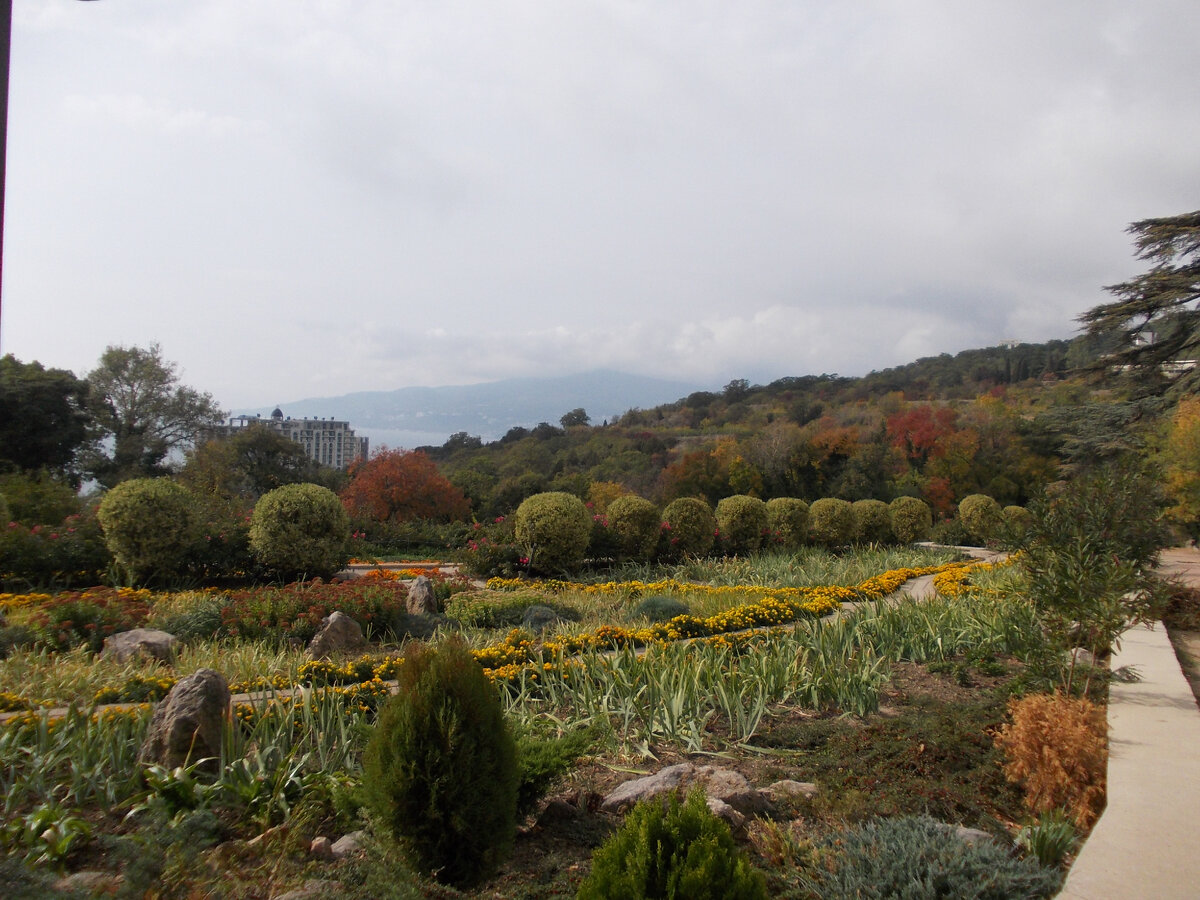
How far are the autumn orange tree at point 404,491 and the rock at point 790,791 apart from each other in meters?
16.5

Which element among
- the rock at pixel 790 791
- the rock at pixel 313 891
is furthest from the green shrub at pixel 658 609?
the rock at pixel 313 891

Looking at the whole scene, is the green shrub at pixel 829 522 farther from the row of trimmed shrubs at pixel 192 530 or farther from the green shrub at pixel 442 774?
the green shrub at pixel 442 774

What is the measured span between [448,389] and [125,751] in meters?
129

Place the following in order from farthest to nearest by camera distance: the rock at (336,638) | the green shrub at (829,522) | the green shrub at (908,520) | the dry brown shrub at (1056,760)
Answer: the green shrub at (908,520) < the green shrub at (829,522) < the rock at (336,638) < the dry brown shrub at (1056,760)

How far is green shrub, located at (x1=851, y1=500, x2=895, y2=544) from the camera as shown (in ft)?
59.8

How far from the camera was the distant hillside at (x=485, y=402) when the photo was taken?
8294cm

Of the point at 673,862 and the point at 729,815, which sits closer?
the point at 673,862

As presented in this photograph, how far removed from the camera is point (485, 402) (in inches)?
4291

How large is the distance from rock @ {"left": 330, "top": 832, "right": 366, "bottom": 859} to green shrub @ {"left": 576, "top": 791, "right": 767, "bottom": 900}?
115 centimetres

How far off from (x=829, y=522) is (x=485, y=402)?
312ft

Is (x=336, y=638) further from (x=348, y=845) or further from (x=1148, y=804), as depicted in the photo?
(x=1148, y=804)

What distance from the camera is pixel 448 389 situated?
12925 centimetres

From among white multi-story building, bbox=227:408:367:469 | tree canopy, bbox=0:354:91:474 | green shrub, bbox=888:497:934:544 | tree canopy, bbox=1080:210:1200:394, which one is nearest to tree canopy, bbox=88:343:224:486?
tree canopy, bbox=0:354:91:474

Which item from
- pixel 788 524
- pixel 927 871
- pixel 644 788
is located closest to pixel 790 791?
pixel 644 788
